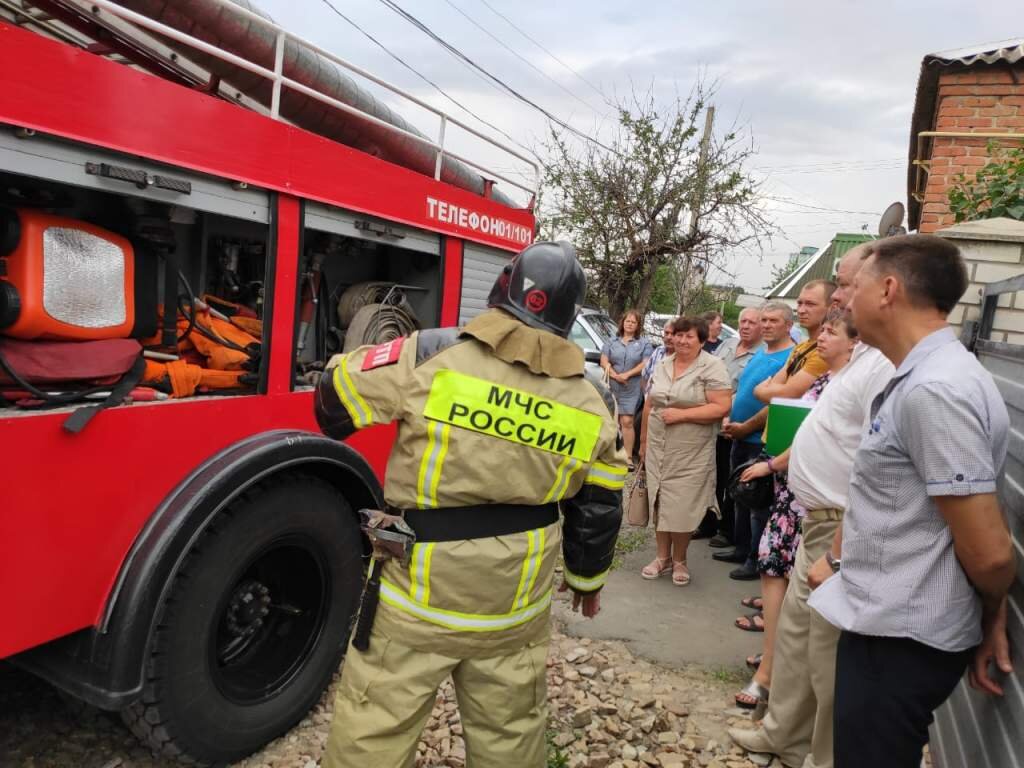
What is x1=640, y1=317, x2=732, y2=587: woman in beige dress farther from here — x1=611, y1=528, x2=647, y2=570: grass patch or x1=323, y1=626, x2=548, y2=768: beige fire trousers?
x1=323, y1=626, x2=548, y2=768: beige fire trousers

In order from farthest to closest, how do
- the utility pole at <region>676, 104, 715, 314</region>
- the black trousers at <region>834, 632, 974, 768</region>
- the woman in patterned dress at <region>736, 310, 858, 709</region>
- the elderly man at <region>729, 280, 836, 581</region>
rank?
1. the utility pole at <region>676, 104, 715, 314</region>
2. the elderly man at <region>729, 280, 836, 581</region>
3. the woman in patterned dress at <region>736, 310, 858, 709</region>
4. the black trousers at <region>834, 632, 974, 768</region>

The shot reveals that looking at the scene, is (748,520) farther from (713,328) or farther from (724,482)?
(713,328)

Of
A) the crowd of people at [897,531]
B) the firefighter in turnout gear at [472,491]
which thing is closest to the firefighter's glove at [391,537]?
the firefighter in turnout gear at [472,491]

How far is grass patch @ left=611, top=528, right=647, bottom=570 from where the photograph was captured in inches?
183

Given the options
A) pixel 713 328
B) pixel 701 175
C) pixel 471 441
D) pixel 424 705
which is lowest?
pixel 424 705

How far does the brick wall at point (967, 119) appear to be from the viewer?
5426 millimetres

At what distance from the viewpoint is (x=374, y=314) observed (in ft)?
10.6

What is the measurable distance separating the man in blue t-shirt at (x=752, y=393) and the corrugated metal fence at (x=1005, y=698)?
149 centimetres

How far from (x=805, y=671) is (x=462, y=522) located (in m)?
1.51

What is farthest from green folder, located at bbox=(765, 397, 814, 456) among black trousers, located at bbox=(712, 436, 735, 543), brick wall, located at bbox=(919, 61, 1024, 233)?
brick wall, located at bbox=(919, 61, 1024, 233)

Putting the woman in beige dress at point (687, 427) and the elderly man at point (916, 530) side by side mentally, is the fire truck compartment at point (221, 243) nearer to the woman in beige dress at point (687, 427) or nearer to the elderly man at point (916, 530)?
the woman in beige dress at point (687, 427)

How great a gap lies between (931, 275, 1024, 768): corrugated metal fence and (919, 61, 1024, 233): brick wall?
349 centimetres

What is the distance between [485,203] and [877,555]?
2.77m

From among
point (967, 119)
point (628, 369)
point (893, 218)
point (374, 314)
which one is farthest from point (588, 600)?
point (967, 119)
